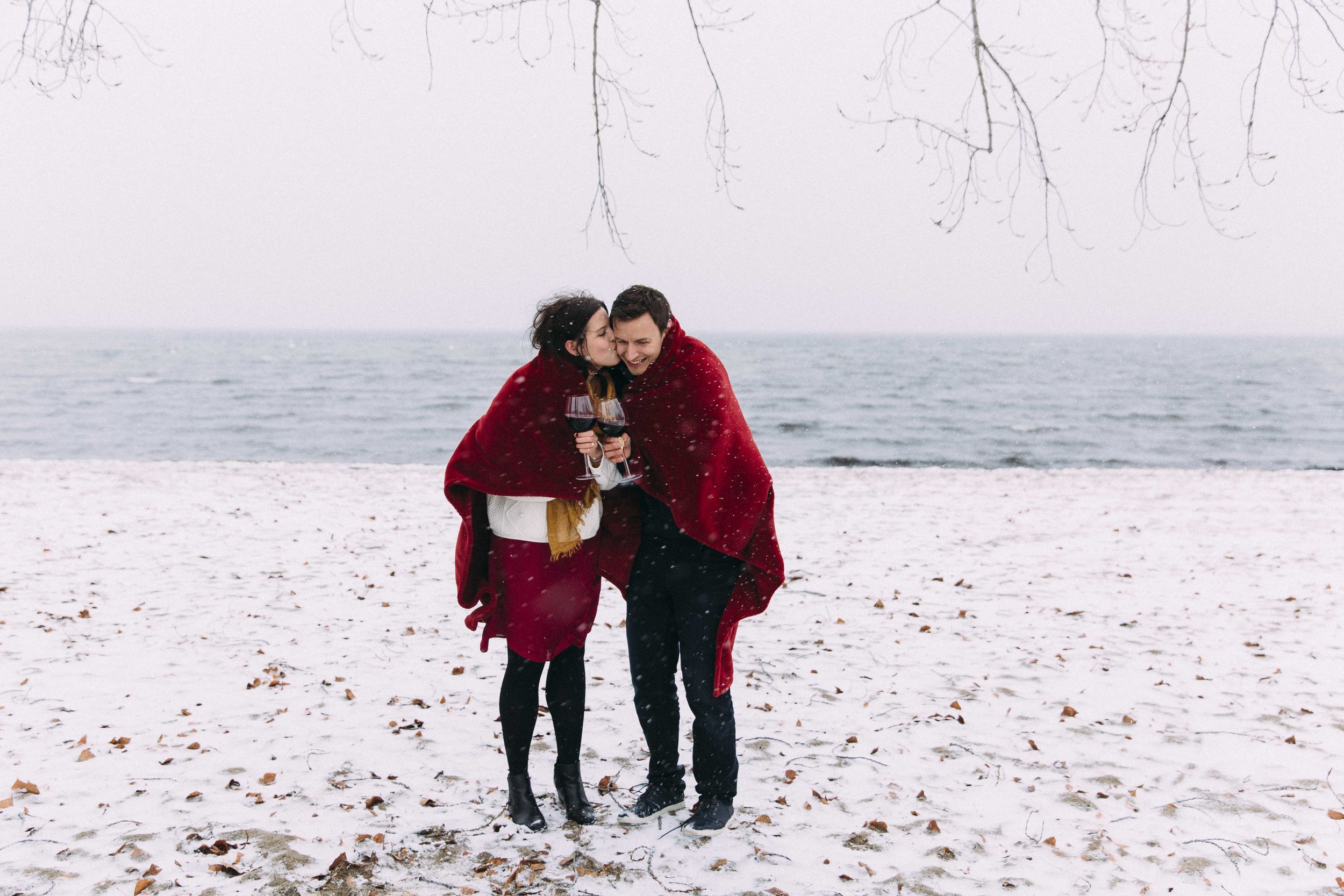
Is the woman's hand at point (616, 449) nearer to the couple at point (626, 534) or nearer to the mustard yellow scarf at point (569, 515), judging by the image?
the couple at point (626, 534)

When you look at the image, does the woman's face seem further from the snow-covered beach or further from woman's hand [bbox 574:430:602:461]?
the snow-covered beach

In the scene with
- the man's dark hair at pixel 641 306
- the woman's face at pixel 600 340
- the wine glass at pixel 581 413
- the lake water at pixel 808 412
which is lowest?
the lake water at pixel 808 412

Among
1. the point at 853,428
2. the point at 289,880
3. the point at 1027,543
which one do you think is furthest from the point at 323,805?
the point at 853,428

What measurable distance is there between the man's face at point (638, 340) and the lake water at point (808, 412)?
18.8 metres

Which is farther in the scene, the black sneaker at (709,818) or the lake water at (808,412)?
the lake water at (808,412)

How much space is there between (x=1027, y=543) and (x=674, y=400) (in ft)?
22.8

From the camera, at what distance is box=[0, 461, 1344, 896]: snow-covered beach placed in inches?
121

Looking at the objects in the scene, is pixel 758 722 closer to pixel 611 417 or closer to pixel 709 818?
pixel 709 818

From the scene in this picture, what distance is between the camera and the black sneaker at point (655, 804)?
3363mm

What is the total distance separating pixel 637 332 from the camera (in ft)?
9.19

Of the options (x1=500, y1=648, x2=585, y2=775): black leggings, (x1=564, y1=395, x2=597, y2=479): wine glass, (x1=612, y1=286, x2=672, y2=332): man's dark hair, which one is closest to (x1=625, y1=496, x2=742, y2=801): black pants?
(x1=500, y1=648, x2=585, y2=775): black leggings

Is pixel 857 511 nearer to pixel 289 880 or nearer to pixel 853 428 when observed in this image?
pixel 289 880

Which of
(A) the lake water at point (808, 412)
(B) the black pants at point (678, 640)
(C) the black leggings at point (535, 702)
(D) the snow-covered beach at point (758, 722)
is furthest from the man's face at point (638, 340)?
(A) the lake water at point (808, 412)

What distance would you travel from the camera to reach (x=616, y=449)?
2.87 meters
